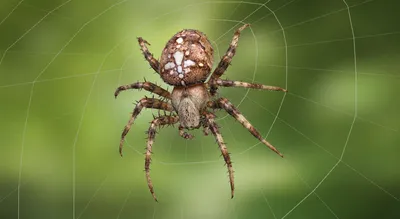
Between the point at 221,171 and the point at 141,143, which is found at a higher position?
the point at 141,143

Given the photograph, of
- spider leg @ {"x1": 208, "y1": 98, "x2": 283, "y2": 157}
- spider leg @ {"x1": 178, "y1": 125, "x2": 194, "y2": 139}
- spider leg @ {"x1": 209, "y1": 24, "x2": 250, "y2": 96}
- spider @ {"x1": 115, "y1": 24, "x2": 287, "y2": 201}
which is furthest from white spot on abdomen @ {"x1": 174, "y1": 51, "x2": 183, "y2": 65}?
spider leg @ {"x1": 178, "y1": 125, "x2": 194, "y2": 139}

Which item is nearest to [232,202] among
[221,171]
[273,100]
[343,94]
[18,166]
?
[221,171]

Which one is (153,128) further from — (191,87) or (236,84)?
(236,84)

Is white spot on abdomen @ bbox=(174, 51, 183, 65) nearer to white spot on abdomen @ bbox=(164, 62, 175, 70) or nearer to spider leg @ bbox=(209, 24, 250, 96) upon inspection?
white spot on abdomen @ bbox=(164, 62, 175, 70)

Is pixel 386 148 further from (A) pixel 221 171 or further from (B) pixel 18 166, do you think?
(B) pixel 18 166

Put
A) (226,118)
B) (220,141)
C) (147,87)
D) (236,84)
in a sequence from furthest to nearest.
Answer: (226,118) < (147,87) < (220,141) < (236,84)

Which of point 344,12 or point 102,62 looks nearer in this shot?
point 344,12

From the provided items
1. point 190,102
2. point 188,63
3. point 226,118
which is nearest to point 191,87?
point 190,102
